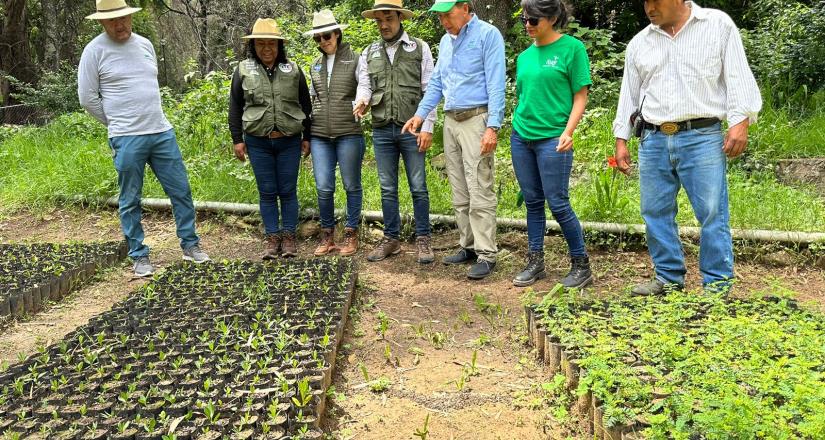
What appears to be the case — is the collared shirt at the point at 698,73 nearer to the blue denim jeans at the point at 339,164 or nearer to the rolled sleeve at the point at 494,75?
the rolled sleeve at the point at 494,75

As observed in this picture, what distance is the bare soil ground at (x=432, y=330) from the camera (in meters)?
2.86

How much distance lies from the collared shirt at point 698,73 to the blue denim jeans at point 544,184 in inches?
26.2

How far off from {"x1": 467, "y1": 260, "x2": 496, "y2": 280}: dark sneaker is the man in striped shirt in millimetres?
1356

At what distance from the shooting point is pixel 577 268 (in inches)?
171

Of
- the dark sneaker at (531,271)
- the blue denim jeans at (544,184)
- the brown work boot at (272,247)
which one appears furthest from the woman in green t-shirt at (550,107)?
the brown work boot at (272,247)

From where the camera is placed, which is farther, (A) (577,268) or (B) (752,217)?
(B) (752,217)

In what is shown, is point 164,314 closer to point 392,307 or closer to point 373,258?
point 392,307

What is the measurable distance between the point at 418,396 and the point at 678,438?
4.41 feet

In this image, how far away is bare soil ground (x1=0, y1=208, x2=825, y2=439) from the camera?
2855 mm

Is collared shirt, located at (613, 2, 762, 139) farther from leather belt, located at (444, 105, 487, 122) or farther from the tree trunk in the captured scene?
the tree trunk

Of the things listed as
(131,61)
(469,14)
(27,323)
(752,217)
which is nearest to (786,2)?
(752,217)

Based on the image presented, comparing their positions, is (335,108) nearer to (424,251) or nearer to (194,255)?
(424,251)

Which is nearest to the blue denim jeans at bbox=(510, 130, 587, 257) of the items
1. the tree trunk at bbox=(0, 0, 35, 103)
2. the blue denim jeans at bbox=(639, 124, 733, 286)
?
the blue denim jeans at bbox=(639, 124, 733, 286)

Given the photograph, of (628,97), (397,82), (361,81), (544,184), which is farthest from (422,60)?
(628,97)
